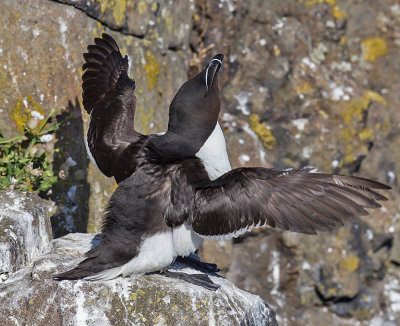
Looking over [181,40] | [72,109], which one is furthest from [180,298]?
[181,40]

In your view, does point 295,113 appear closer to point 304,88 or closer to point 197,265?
point 304,88

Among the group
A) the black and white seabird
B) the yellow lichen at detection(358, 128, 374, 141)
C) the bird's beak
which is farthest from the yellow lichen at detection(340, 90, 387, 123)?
the bird's beak

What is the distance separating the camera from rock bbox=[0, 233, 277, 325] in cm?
340

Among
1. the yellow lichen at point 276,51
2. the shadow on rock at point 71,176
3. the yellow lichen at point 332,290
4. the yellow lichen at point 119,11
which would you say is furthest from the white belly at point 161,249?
the yellow lichen at point 276,51

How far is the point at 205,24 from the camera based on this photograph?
664 centimetres

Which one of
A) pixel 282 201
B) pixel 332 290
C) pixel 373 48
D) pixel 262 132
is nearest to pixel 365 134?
pixel 262 132

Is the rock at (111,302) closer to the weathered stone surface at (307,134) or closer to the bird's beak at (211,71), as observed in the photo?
the bird's beak at (211,71)

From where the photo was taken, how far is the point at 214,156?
13.1ft

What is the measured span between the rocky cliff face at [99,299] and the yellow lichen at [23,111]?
0.85m

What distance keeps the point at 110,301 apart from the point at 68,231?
4.87 ft

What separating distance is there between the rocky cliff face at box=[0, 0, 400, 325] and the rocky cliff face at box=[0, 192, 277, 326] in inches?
80.9

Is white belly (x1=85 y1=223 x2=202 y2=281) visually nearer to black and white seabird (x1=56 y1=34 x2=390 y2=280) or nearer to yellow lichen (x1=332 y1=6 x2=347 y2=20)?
black and white seabird (x1=56 y1=34 x2=390 y2=280)

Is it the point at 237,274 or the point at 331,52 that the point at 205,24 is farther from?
the point at 237,274

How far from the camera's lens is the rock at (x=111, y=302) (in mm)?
3400
